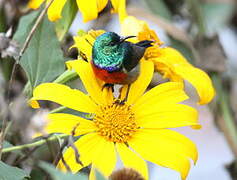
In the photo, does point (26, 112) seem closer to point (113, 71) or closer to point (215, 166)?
point (113, 71)

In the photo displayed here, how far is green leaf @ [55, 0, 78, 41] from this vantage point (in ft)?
2.46

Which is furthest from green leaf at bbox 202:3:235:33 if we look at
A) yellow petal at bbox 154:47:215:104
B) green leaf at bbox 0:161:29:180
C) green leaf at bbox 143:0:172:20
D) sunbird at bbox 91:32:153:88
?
green leaf at bbox 0:161:29:180

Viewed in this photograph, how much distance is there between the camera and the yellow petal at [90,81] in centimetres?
67

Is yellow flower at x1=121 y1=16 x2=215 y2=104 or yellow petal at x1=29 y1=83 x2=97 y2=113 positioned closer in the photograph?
yellow petal at x1=29 y1=83 x2=97 y2=113

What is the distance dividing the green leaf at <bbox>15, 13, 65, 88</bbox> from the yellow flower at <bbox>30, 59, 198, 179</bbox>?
2.3 inches

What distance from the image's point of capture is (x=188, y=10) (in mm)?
1592

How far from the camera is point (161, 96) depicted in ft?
2.23

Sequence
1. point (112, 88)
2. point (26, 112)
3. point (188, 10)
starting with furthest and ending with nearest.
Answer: point (188, 10)
point (112, 88)
point (26, 112)

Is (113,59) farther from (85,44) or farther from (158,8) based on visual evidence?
(158,8)

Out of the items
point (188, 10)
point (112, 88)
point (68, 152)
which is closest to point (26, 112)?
point (68, 152)

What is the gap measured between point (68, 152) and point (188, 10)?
3.48 feet

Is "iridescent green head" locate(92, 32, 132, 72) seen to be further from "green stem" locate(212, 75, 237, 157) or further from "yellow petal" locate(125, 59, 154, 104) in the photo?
"green stem" locate(212, 75, 237, 157)

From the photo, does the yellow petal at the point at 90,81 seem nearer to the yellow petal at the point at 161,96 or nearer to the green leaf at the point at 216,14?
the yellow petal at the point at 161,96

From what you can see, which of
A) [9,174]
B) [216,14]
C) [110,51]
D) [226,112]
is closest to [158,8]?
[226,112]
